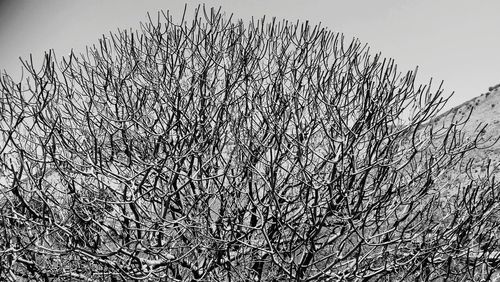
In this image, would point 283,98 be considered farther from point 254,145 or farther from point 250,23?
point 250,23

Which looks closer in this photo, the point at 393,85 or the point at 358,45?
the point at 393,85

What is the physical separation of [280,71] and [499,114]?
37.6 m

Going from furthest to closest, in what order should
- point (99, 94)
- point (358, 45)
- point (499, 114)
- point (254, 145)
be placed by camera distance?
point (499, 114) → point (358, 45) → point (99, 94) → point (254, 145)

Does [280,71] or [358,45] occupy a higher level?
[358,45]

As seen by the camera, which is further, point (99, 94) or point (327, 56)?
point (327, 56)

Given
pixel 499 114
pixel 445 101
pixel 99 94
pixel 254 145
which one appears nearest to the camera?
pixel 445 101

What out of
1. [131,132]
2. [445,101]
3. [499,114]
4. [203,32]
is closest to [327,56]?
[203,32]

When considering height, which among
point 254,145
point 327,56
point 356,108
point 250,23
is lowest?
point 254,145

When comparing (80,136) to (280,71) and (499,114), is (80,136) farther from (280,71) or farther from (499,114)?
(499,114)

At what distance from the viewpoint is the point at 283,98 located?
8008 mm

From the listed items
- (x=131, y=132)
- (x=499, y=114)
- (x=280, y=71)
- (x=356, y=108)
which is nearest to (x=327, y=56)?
(x=280, y=71)

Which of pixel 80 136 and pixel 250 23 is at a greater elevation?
pixel 250 23

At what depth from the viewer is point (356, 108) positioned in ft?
25.7

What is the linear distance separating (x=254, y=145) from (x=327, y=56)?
9.01 ft
